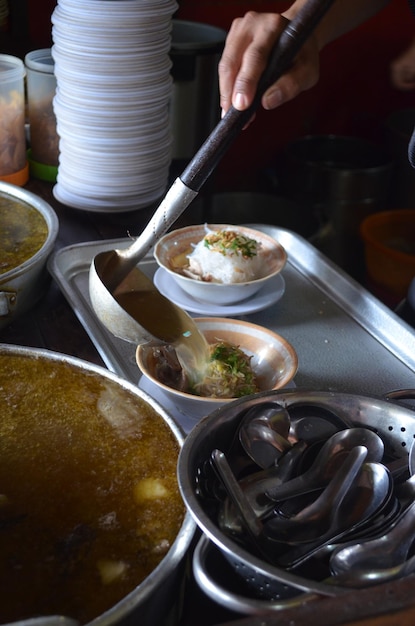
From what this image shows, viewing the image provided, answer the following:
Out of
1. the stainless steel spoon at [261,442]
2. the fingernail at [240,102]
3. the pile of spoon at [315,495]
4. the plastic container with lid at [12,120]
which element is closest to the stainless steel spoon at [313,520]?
the pile of spoon at [315,495]

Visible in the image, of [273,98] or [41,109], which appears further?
[41,109]

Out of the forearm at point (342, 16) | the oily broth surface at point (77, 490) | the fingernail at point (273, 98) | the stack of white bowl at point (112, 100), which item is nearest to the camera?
the oily broth surface at point (77, 490)

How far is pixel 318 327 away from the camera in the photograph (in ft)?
5.74

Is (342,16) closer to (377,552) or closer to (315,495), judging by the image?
(315,495)

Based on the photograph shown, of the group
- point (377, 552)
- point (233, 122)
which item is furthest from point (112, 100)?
point (377, 552)

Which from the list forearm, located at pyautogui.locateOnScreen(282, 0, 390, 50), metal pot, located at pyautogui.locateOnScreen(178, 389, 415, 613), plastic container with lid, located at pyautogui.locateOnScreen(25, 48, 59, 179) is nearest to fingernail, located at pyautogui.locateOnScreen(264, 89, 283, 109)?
forearm, located at pyautogui.locateOnScreen(282, 0, 390, 50)

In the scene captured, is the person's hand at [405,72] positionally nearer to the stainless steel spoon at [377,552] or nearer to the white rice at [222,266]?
the white rice at [222,266]

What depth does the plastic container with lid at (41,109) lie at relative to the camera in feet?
7.53

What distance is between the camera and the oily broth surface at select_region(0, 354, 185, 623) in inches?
36.3

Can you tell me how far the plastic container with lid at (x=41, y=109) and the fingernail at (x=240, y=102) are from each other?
1148 millimetres

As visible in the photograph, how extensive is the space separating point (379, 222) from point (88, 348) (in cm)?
195

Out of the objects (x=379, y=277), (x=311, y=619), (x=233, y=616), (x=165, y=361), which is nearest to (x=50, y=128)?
(x=165, y=361)

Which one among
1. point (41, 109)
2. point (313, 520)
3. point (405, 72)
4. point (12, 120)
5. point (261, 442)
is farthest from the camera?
point (41, 109)

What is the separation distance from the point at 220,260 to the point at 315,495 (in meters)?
0.84
